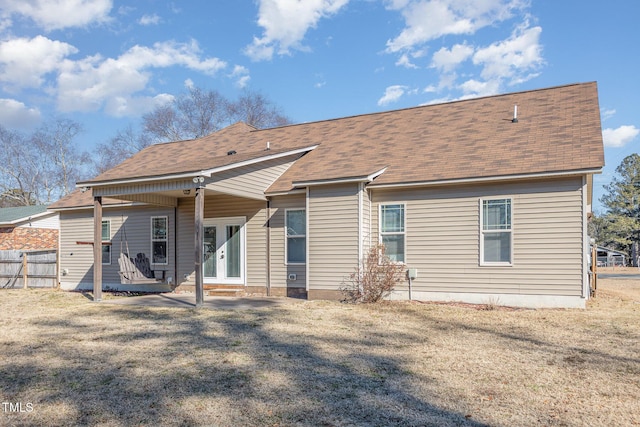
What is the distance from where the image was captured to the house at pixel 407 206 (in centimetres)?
1026

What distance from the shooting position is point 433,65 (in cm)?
2469

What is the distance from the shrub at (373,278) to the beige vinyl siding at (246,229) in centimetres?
282

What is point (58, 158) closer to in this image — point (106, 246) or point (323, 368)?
point (106, 246)

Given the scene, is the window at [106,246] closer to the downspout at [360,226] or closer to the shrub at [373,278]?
the shrub at [373,278]

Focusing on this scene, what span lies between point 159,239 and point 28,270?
6.03 m

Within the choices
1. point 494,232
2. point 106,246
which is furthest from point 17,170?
point 494,232

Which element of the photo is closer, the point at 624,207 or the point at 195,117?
the point at 195,117

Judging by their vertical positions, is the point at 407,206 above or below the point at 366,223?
above

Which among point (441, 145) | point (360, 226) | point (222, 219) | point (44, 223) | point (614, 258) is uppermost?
point (441, 145)

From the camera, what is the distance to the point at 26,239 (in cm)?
2695

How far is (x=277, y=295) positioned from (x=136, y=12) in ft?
43.0

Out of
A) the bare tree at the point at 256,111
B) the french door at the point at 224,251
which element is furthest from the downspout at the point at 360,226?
the bare tree at the point at 256,111

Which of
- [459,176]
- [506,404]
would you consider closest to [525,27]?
[459,176]

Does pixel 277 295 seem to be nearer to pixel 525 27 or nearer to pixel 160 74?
pixel 525 27
